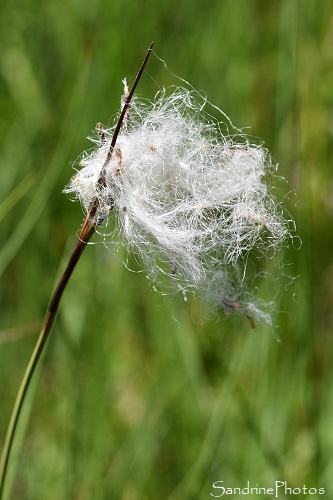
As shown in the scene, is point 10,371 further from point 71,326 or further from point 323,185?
point 323,185

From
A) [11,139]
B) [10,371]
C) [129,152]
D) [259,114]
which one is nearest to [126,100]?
[129,152]

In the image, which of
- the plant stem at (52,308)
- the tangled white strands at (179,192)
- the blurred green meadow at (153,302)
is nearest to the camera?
the plant stem at (52,308)

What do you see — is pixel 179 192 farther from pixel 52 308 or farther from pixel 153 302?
pixel 153 302

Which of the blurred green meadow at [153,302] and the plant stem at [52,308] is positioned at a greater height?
the blurred green meadow at [153,302]

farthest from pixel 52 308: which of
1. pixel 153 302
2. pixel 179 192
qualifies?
pixel 153 302

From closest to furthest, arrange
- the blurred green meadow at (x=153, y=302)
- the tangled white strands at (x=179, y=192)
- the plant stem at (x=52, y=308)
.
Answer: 1. the plant stem at (x=52, y=308)
2. the tangled white strands at (x=179, y=192)
3. the blurred green meadow at (x=153, y=302)
